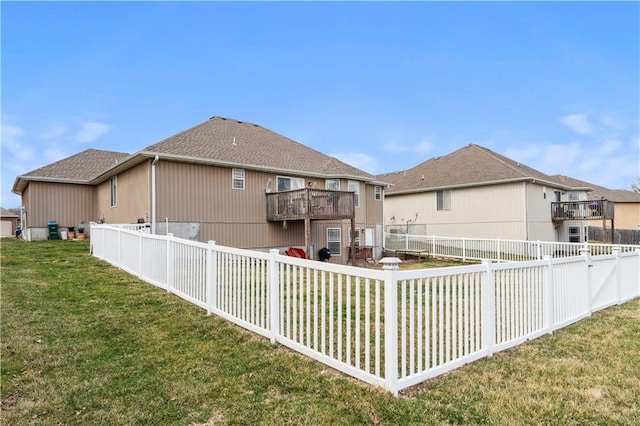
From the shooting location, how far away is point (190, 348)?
4691mm

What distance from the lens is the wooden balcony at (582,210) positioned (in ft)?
70.9

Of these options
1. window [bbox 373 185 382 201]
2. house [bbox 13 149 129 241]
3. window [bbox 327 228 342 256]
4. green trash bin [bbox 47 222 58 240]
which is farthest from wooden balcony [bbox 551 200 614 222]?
green trash bin [bbox 47 222 58 240]

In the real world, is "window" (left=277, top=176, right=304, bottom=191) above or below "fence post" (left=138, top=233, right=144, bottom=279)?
above

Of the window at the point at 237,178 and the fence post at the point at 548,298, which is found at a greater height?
the window at the point at 237,178

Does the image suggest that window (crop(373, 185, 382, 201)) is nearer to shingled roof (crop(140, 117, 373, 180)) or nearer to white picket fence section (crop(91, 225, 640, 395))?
shingled roof (crop(140, 117, 373, 180))

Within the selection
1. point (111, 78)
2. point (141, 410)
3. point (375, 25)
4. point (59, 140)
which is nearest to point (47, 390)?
point (141, 410)

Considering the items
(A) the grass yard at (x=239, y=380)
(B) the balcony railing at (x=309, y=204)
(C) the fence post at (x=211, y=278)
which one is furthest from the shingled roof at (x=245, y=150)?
(A) the grass yard at (x=239, y=380)

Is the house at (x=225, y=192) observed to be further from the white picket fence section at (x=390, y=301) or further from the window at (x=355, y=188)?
the white picket fence section at (x=390, y=301)

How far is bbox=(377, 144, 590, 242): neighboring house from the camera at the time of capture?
70.8 feet

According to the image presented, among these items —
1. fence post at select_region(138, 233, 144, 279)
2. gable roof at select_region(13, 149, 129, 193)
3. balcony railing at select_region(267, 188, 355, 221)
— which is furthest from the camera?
gable roof at select_region(13, 149, 129, 193)

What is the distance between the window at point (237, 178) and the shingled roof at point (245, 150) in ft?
1.24

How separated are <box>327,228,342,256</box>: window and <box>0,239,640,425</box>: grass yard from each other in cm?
1266

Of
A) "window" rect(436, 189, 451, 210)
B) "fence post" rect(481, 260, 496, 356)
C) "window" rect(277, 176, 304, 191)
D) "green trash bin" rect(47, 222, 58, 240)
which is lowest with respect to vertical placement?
"fence post" rect(481, 260, 496, 356)

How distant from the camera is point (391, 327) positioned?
3.47 meters
